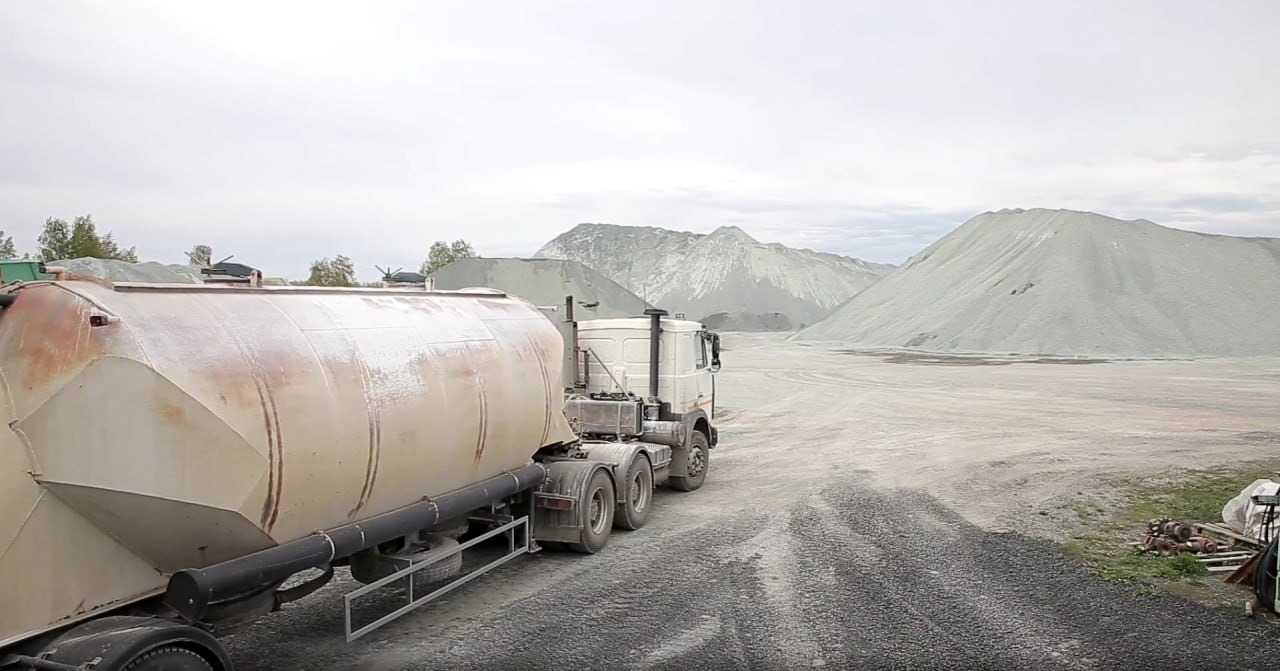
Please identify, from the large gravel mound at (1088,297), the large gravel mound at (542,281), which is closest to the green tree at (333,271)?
the large gravel mound at (542,281)

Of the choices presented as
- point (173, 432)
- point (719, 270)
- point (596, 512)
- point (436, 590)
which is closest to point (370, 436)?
point (173, 432)

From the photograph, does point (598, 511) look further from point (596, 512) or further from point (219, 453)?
point (219, 453)

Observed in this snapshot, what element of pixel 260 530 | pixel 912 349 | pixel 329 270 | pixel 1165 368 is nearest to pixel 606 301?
pixel 329 270

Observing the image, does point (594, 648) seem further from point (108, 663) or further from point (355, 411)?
point (108, 663)

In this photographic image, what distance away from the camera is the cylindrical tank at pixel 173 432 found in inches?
206

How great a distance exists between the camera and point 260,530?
5922 mm

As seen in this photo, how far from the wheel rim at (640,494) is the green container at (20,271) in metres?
7.33

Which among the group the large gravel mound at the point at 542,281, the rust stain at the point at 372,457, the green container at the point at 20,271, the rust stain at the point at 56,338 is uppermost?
the large gravel mound at the point at 542,281

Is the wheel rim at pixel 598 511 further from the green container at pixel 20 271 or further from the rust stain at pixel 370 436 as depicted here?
the green container at pixel 20 271

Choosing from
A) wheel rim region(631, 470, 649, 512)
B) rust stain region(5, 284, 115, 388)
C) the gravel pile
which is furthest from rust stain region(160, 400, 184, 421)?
the gravel pile

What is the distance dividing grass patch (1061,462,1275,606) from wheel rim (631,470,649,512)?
5345 mm

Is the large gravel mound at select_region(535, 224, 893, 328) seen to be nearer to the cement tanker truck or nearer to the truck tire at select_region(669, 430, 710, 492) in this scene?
the truck tire at select_region(669, 430, 710, 492)

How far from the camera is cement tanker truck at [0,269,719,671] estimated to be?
5211 mm

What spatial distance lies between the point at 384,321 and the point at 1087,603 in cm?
730
